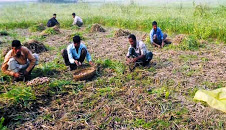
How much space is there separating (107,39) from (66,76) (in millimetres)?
4011

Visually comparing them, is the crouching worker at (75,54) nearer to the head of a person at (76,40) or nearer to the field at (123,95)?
the head of a person at (76,40)

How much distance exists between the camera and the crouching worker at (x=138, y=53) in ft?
14.7

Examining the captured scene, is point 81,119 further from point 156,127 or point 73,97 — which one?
point 156,127

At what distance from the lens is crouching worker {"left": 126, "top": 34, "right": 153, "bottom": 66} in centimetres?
448

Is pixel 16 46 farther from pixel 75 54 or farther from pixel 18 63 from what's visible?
pixel 75 54

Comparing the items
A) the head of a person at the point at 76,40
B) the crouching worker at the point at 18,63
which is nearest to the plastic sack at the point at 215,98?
the head of a person at the point at 76,40

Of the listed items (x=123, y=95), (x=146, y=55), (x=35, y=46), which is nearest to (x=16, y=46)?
(x=123, y=95)

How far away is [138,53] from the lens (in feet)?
15.3

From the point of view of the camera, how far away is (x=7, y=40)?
8258 millimetres

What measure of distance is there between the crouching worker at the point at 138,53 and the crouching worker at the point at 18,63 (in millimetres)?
Answer: 1994

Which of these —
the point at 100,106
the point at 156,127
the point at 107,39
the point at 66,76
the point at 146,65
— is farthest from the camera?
the point at 107,39

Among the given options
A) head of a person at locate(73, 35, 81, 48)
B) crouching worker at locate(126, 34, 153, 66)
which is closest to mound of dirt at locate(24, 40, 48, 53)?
head of a person at locate(73, 35, 81, 48)

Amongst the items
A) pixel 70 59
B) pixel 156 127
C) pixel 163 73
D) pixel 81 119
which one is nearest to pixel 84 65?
pixel 70 59

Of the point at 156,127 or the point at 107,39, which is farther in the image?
the point at 107,39
